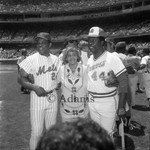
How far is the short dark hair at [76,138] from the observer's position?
106 centimetres

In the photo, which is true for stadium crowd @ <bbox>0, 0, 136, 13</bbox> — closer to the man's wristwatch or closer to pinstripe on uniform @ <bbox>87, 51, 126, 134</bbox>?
pinstripe on uniform @ <bbox>87, 51, 126, 134</bbox>

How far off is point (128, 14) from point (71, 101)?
3857 cm

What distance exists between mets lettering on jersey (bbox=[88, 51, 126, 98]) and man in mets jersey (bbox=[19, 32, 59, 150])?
27.7 inches

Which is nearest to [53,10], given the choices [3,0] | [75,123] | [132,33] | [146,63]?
[3,0]

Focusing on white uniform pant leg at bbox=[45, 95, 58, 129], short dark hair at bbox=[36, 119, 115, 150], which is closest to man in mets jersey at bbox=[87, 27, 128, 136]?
→ white uniform pant leg at bbox=[45, 95, 58, 129]

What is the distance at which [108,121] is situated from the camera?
3.80 m

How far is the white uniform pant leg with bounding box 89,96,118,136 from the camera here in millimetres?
3766

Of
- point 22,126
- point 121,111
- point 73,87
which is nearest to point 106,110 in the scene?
point 121,111

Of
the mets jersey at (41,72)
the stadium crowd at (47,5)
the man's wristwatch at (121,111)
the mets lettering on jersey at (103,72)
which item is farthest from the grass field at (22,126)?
the stadium crowd at (47,5)

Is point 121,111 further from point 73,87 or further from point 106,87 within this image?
point 73,87

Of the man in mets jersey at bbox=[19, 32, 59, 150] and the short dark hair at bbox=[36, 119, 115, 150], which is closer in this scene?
the short dark hair at bbox=[36, 119, 115, 150]

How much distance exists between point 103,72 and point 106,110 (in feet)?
1.87

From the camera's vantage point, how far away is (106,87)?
3.77 m

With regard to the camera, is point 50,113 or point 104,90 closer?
point 104,90
